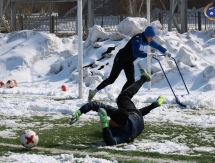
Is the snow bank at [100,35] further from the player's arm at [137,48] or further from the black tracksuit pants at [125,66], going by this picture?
the player's arm at [137,48]

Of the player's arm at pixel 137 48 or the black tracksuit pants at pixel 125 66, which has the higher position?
the player's arm at pixel 137 48

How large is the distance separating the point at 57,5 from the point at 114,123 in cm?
4385

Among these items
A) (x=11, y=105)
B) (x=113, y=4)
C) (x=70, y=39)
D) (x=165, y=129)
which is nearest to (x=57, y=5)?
(x=113, y=4)

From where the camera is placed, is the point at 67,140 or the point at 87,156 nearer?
the point at 87,156

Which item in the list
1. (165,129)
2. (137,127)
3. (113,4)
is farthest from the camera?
(113,4)

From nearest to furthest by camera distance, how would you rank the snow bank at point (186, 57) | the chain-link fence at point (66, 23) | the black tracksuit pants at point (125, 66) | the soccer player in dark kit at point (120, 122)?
the soccer player in dark kit at point (120, 122) < the black tracksuit pants at point (125, 66) < the snow bank at point (186, 57) < the chain-link fence at point (66, 23)

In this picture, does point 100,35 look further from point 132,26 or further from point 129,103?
point 129,103

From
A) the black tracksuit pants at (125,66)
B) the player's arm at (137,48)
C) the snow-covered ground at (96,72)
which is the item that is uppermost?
the player's arm at (137,48)

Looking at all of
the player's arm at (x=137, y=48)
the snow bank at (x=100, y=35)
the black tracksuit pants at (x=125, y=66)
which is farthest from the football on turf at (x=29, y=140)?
the snow bank at (x=100, y=35)

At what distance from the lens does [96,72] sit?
1952 centimetres

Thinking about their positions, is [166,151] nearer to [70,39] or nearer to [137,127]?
[137,127]

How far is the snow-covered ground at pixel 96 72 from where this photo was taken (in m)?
12.6

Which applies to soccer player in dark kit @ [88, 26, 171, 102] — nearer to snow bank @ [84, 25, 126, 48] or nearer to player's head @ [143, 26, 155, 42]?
player's head @ [143, 26, 155, 42]

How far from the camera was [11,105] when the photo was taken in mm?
13102
